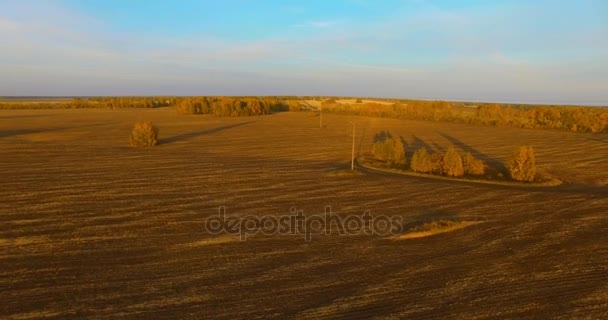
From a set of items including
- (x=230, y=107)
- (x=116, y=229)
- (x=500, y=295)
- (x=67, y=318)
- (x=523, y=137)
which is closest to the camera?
(x=67, y=318)

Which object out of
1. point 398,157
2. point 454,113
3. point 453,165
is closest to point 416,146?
point 398,157

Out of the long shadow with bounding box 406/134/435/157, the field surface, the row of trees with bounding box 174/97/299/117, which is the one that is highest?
the row of trees with bounding box 174/97/299/117

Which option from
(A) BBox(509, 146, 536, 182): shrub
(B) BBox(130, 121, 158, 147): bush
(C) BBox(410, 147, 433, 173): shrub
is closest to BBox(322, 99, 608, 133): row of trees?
(A) BBox(509, 146, 536, 182): shrub

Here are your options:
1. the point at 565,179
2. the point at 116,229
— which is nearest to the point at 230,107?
the point at 565,179

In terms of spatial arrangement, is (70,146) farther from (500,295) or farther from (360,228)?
(500,295)

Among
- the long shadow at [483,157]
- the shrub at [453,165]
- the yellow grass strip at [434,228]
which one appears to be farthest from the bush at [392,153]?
the yellow grass strip at [434,228]

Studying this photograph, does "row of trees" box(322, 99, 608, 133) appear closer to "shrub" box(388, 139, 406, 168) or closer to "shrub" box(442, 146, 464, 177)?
"shrub" box(388, 139, 406, 168)
